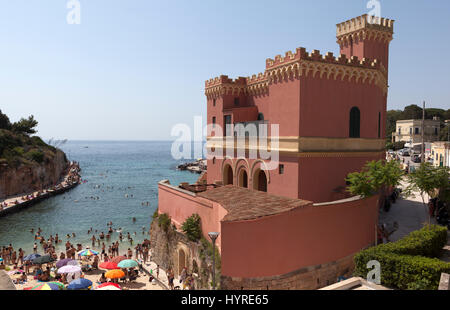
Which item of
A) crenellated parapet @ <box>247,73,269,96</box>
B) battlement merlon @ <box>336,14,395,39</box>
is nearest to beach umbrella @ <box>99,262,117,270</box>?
crenellated parapet @ <box>247,73,269,96</box>

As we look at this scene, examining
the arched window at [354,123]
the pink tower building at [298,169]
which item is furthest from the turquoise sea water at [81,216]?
the arched window at [354,123]

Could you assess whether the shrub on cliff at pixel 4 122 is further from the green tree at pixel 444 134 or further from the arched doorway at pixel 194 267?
the green tree at pixel 444 134

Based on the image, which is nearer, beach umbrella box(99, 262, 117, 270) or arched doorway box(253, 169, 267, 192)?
arched doorway box(253, 169, 267, 192)

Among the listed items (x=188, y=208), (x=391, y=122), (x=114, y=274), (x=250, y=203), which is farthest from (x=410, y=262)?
(x=391, y=122)

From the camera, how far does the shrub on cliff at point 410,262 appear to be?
10141 mm

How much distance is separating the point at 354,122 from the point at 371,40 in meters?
7.67

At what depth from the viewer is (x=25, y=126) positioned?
72812 millimetres

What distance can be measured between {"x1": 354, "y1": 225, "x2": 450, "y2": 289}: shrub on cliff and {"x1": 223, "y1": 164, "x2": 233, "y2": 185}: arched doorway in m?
14.4

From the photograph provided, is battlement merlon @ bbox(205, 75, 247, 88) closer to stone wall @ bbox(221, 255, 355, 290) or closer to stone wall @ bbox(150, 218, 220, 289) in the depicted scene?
stone wall @ bbox(150, 218, 220, 289)

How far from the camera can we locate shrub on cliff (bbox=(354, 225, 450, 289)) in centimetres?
1014

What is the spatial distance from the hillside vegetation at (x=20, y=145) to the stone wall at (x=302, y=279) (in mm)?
50329

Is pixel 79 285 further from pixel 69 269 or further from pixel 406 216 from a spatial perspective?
pixel 406 216

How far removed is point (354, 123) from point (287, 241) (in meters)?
9.80
